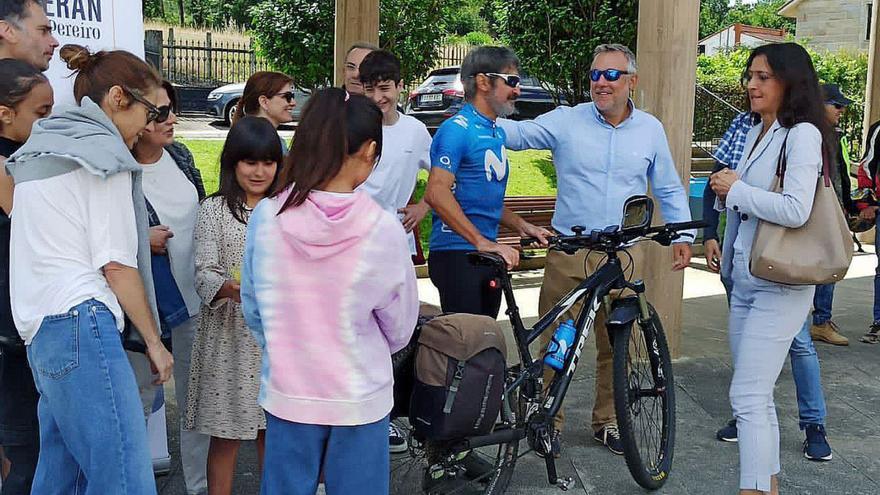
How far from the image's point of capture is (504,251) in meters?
3.82

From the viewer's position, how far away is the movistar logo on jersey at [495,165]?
4.27 metres

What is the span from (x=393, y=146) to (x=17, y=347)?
81.9 inches

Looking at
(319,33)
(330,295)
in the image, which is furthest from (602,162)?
(319,33)

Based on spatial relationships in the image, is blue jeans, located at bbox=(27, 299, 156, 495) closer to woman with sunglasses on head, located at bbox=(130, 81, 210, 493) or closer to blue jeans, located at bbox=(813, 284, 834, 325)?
woman with sunglasses on head, located at bbox=(130, 81, 210, 493)

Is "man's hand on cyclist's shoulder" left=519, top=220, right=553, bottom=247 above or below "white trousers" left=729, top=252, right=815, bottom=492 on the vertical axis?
above

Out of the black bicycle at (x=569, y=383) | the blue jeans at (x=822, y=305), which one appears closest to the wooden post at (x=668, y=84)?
the blue jeans at (x=822, y=305)

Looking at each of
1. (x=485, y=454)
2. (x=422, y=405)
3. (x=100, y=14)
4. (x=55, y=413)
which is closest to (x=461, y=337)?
(x=422, y=405)

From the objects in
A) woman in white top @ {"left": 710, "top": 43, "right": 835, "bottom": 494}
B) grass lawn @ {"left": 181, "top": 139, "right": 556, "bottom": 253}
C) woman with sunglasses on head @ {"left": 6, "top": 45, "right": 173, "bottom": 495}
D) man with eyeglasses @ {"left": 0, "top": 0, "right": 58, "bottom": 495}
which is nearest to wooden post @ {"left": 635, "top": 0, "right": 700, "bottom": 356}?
woman in white top @ {"left": 710, "top": 43, "right": 835, "bottom": 494}

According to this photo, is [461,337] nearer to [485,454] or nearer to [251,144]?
[485,454]

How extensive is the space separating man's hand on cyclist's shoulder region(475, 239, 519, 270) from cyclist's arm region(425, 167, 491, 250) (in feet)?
0.18

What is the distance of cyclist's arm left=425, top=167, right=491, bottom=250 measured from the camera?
4.04 meters

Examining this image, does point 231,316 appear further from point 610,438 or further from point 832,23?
point 832,23

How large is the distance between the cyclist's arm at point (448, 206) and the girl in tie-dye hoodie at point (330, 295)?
1.37 meters

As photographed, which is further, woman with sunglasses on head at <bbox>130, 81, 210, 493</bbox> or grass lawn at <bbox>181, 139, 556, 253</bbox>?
grass lawn at <bbox>181, 139, 556, 253</bbox>
